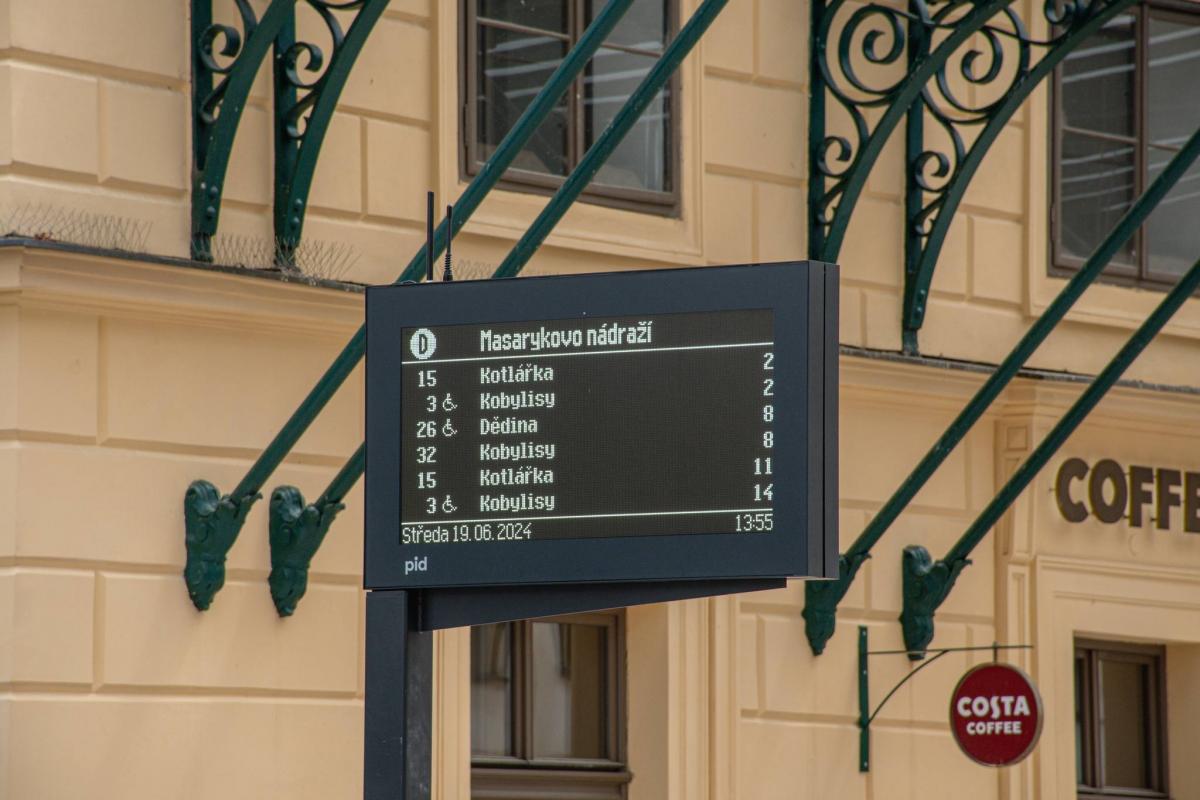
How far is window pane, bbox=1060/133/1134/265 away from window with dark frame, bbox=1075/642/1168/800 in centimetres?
208

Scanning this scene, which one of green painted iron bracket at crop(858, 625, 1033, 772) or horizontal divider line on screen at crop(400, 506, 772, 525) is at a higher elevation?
horizontal divider line on screen at crop(400, 506, 772, 525)

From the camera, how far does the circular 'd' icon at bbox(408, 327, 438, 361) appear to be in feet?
23.0

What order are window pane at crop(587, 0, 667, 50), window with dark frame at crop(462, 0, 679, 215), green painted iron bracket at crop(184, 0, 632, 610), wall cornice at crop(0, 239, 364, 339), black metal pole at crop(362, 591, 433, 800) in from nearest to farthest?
black metal pole at crop(362, 591, 433, 800) < green painted iron bracket at crop(184, 0, 632, 610) < wall cornice at crop(0, 239, 364, 339) < window with dark frame at crop(462, 0, 679, 215) < window pane at crop(587, 0, 667, 50)

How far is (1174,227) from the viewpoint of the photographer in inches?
534

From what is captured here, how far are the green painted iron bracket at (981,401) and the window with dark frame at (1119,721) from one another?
1876 millimetres

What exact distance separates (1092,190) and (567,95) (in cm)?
330

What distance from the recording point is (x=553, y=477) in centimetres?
679

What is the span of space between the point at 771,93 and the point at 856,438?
65.4 inches

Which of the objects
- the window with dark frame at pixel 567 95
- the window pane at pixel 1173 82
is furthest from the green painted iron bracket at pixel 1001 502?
the window with dark frame at pixel 567 95

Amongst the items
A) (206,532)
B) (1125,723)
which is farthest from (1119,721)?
(206,532)

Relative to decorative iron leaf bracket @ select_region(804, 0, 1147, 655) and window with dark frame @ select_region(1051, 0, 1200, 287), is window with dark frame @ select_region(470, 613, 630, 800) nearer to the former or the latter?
decorative iron leaf bracket @ select_region(804, 0, 1147, 655)

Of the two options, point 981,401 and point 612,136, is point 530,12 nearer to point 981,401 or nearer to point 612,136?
point 612,136

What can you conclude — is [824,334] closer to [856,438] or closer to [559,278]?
[559,278]

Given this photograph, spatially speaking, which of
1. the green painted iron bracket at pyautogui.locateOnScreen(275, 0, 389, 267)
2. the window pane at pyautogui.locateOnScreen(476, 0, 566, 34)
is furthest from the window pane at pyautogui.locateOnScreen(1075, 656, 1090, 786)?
the green painted iron bracket at pyautogui.locateOnScreen(275, 0, 389, 267)
